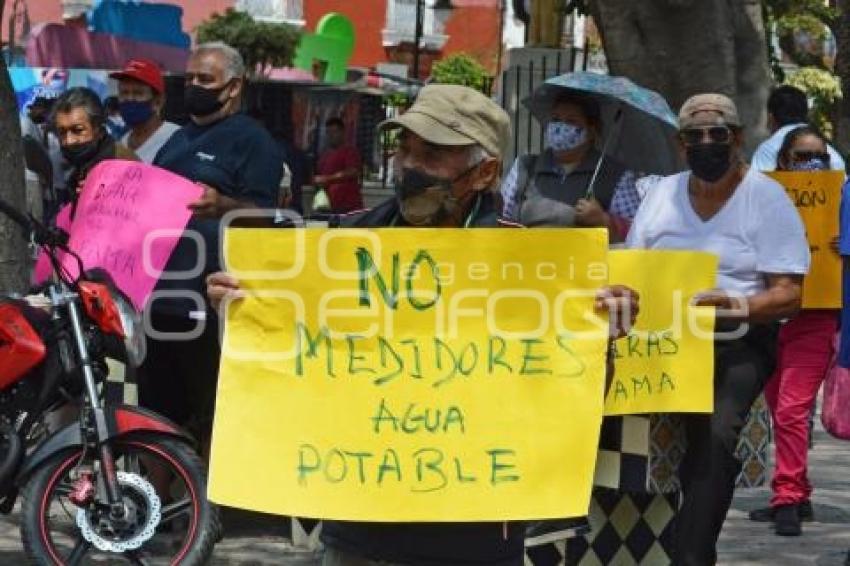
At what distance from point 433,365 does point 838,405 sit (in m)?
3.08

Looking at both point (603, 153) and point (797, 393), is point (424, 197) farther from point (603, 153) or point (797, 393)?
point (797, 393)

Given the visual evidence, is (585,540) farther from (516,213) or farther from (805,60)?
(805,60)

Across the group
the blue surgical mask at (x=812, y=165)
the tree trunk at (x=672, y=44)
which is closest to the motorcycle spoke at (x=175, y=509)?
the blue surgical mask at (x=812, y=165)

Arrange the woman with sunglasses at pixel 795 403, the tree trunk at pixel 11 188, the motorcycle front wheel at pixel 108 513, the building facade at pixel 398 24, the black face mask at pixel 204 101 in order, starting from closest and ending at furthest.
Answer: the motorcycle front wheel at pixel 108 513 < the black face mask at pixel 204 101 < the woman with sunglasses at pixel 795 403 < the tree trunk at pixel 11 188 < the building facade at pixel 398 24

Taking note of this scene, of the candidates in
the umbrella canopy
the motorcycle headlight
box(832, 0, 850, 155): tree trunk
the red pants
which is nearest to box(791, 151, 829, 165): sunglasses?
the red pants

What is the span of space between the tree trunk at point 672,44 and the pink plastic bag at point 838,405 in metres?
3.52

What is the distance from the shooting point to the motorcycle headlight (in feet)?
23.2

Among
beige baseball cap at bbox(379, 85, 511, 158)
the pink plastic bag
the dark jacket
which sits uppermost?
beige baseball cap at bbox(379, 85, 511, 158)

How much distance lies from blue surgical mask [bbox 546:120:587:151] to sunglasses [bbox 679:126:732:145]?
2.25 ft

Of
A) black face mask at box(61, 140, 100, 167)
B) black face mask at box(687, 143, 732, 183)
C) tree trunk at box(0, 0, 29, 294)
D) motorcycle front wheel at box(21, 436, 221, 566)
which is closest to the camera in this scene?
black face mask at box(687, 143, 732, 183)

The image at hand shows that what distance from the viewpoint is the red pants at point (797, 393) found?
8.56 meters

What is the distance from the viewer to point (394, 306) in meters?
4.19

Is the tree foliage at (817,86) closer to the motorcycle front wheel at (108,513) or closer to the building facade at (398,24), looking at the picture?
the building facade at (398,24)

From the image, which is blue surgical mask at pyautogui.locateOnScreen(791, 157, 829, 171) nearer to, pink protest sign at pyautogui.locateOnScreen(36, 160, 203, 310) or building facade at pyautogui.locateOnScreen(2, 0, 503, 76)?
pink protest sign at pyautogui.locateOnScreen(36, 160, 203, 310)
